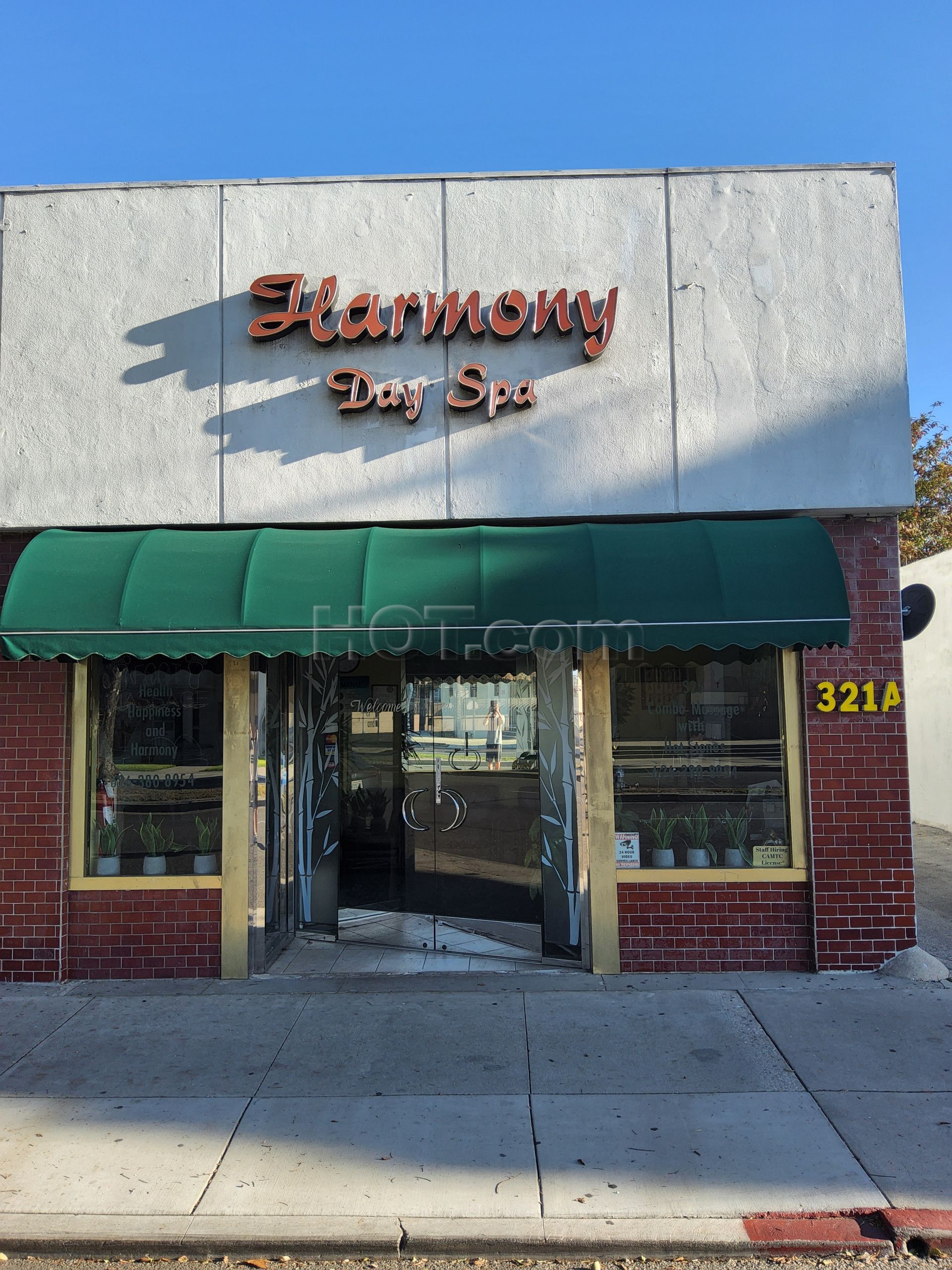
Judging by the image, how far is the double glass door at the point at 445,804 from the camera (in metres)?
7.44

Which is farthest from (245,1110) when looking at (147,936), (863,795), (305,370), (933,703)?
(933,703)

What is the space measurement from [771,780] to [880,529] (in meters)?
2.10

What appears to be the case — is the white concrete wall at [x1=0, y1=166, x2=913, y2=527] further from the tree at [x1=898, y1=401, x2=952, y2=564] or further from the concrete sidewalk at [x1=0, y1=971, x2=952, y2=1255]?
the tree at [x1=898, y1=401, x2=952, y2=564]

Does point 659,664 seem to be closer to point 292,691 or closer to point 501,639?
point 501,639

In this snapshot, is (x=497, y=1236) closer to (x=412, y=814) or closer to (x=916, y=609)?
(x=412, y=814)

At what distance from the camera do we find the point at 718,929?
6707 millimetres

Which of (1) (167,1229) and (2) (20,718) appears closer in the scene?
(1) (167,1229)

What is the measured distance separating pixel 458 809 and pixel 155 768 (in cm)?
250

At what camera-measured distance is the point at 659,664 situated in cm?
704

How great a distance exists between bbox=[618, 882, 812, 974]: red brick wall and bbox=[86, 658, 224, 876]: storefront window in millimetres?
3340

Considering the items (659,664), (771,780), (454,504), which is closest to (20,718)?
(454,504)

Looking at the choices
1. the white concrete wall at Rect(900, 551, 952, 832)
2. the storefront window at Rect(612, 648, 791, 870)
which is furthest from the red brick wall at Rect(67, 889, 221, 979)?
the white concrete wall at Rect(900, 551, 952, 832)

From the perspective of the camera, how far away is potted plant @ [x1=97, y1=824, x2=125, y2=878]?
7012 mm

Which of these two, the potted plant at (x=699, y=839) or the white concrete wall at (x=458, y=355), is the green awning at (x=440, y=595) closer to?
the white concrete wall at (x=458, y=355)
